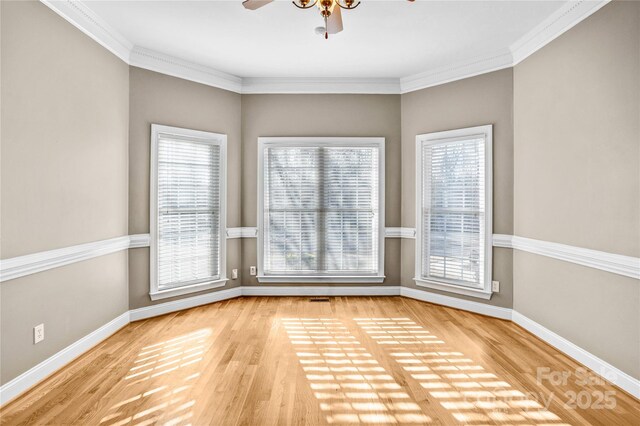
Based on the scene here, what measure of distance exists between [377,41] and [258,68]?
1.55 meters

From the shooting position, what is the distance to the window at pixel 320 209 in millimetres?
4691

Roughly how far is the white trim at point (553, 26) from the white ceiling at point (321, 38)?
5 centimetres

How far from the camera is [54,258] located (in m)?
2.64

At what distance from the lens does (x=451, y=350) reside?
3.04 meters

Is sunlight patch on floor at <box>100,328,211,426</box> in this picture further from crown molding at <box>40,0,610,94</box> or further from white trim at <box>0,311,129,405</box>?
crown molding at <box>40,0,610,94</box>

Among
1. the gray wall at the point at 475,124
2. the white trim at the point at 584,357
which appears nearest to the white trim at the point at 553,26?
the gray wall at the point at 475,124

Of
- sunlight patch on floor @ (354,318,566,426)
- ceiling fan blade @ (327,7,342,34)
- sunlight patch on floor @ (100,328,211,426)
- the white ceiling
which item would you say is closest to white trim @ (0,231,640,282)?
sunlight patch on floor @ (100,328,211,426)

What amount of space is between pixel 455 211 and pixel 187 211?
128 inches

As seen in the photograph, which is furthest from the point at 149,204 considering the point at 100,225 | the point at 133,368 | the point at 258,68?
the point at 258,68

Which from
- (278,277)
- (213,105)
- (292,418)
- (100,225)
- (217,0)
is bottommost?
(292,418)

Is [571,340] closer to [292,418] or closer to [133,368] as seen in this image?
[292,418]

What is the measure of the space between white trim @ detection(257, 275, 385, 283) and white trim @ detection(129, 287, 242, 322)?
1.45 feet

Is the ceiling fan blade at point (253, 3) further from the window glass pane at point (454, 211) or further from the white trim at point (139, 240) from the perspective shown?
the window glass pane at point (454, 211)

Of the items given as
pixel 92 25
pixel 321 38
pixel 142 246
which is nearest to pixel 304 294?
pixel 142 246
